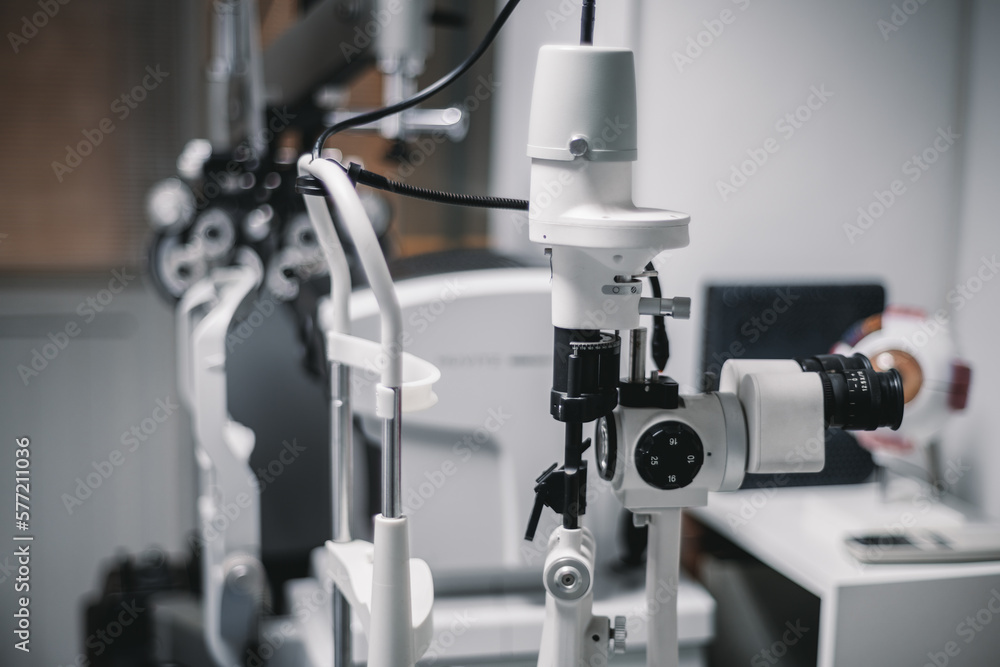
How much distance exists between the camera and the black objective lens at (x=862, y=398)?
99cm

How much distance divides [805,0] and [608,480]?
3.71ft

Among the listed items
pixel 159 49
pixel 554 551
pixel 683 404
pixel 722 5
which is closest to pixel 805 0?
pixel 722 5

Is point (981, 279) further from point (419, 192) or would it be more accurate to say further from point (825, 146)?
point (419, 192)

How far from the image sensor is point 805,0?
170 cm

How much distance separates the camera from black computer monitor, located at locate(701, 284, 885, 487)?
1729 mm

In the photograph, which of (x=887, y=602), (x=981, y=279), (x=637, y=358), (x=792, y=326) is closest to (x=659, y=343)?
(x=637, y=358)

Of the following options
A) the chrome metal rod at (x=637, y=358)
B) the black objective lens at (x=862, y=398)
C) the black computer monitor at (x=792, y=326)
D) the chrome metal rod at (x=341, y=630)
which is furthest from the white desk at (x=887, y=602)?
the chrome metal rod at (x=341, y=630)

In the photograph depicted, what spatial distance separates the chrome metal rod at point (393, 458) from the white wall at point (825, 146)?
0.94 metres

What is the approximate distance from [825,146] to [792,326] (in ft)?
1.15

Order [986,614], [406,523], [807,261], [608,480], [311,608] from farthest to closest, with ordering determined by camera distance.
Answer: [807,261] < [311,608] < [986,614] < [608,480] < [406,523]

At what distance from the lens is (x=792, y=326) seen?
1.76 m

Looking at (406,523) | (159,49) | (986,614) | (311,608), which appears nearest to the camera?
(406,523)

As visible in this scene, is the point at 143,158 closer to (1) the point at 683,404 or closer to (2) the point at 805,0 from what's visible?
(2) the point at 805,0

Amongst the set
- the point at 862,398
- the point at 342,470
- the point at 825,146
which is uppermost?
the point at 825,146
